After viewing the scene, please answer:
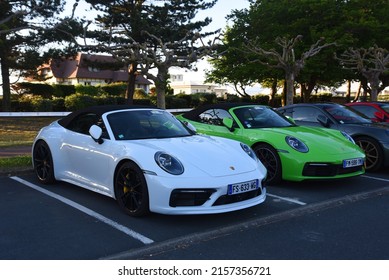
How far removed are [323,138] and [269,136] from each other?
88cm

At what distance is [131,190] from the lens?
15.4ft

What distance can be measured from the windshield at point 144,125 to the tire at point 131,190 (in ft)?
1.82

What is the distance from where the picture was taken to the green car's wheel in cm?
627

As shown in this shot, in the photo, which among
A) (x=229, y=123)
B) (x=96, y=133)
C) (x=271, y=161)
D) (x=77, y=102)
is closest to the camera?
(x=96, y=133)

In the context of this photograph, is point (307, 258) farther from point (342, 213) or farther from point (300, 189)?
point (300, 189)

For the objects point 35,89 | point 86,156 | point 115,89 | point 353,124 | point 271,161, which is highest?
point 115,89

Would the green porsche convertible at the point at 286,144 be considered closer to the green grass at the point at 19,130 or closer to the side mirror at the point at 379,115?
the side mirror at the point at 379,115

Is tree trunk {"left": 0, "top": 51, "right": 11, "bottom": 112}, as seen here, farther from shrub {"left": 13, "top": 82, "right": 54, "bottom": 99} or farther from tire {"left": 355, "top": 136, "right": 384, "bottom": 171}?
tire {"left": 355, "top": 136, "right": 384, "bottom": 171}

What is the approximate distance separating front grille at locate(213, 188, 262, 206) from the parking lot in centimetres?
25

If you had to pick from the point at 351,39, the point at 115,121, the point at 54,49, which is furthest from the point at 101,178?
the point at 351,39

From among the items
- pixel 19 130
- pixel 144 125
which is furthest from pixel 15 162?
pixel 19 130

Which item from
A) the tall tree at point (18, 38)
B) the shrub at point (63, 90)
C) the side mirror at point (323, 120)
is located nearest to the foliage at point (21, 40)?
the tall tree at point (18, 38)

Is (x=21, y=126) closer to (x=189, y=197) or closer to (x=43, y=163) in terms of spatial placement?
(x=43, y=163)

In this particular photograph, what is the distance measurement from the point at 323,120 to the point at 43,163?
5446 mm
